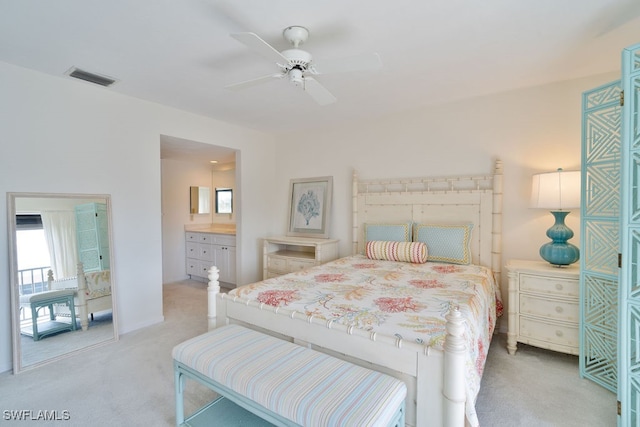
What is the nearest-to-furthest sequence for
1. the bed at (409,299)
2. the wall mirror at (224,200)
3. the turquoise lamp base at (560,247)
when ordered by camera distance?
the bed at (409,299)
the turquoise lamp base at (560,247)
the wall mirror at (224,200)

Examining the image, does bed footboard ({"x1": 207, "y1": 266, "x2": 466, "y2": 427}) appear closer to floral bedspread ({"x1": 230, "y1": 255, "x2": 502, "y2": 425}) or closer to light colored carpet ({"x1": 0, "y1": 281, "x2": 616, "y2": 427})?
floral bedspread ({"x1": 230, "y1": 255, "x2": 502, "y2": 425})

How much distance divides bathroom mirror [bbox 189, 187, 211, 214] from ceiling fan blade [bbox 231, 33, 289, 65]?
14.4 ft

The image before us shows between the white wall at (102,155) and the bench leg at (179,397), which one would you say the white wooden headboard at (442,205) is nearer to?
the white wall at (102,155)

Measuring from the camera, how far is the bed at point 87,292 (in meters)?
2.77

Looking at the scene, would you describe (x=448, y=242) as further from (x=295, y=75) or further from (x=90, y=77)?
(x=90, y=77)

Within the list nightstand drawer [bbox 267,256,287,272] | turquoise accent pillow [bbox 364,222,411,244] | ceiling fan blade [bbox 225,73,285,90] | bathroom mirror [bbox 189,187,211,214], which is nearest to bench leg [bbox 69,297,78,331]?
nightstand drawer [bbox 267,256,287,272]

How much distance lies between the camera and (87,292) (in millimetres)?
2873

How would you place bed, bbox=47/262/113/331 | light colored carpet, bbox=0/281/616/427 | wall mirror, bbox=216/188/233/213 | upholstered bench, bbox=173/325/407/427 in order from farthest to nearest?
1. wall mirror, bbox=216/188/233/213
2. bed, bbox=47/262/113/331
3. light colored carpet, bbox=0/281/616/427
4. upholstered bench, bbox=173/325/407/427

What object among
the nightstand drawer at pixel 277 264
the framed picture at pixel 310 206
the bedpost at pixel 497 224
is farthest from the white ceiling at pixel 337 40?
the nightstand drawer at pixel 277 264

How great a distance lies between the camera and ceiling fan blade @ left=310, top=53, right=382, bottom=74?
177 cm

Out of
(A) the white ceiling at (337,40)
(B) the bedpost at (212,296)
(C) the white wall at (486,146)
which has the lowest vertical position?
(B) the bedpost at (212,296)

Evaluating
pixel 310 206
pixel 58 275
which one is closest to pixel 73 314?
pixel 58 275

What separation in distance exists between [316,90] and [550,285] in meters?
2.51

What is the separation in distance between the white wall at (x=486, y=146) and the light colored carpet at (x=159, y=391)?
0.96 meters
